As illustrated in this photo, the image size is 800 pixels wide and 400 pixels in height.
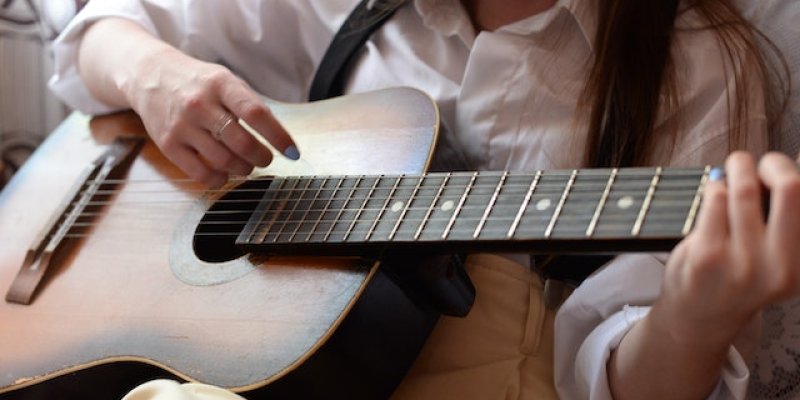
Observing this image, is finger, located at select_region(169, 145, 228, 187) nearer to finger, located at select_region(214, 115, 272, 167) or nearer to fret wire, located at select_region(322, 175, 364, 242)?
finger, located at select_region(214, 115, 272, 167)

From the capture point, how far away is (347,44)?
946 millimetres

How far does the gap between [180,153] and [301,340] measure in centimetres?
27

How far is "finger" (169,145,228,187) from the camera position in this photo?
2.74 ft

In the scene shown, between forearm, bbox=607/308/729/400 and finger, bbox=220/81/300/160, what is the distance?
0.35 meters

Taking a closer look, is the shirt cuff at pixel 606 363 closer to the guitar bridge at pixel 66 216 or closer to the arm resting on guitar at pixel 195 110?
the arm resting on guitar at pixel 195 110

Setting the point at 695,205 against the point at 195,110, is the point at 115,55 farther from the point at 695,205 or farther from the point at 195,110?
the point at 695,205

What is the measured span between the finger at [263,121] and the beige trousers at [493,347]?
8.3 inches

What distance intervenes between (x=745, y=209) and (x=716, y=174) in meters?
0.05

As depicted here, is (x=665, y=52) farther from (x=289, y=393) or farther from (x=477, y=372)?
(x=289, y=393)

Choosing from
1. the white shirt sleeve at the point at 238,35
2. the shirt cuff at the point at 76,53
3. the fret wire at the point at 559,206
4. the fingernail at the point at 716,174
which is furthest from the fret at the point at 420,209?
the shirt cuff at the point at 76,53

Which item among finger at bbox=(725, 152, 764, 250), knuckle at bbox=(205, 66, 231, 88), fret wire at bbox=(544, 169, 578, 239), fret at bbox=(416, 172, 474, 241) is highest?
finger at bbox=(725, 152, 764, 250)

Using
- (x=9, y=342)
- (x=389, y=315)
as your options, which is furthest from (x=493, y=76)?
(x=9, y=342)

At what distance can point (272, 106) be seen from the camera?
0.95 metres

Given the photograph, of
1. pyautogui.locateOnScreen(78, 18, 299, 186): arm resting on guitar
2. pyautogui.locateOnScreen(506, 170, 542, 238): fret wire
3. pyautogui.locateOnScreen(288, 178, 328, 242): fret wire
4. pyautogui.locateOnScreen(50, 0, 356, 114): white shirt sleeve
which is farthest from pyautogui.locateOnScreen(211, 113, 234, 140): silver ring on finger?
pyautogui.locateOnScreen(506, 170, 542, 238): fret wire
